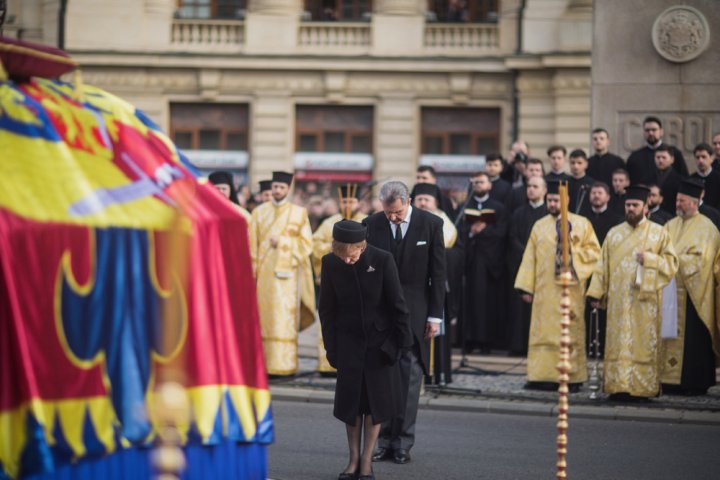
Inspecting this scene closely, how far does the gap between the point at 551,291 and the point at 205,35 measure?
21937 mm

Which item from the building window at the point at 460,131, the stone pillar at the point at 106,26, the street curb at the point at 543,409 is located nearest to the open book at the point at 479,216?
the street curb at the point at 543,409

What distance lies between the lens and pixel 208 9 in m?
34.7

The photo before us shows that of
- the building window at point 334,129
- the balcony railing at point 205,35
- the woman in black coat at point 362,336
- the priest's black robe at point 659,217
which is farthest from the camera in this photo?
the building window at point 334,129

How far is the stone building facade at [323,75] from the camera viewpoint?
3356 cm

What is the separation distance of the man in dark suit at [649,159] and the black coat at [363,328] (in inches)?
323

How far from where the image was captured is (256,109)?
34062 mm

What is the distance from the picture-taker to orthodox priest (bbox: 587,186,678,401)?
13.0m

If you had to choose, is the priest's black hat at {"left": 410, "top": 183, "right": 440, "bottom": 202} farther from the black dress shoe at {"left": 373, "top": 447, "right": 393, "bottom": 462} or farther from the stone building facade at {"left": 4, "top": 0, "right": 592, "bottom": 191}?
the stone building facade at {"left": 4, "top": 0, "right": 592, "bottom": 191}

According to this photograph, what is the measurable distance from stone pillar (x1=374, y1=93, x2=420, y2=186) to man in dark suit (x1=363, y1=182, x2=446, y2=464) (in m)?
23.4

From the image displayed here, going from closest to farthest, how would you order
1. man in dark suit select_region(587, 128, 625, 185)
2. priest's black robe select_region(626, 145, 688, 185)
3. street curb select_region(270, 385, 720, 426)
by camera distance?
street curb select_region(270, 385, 720, 426), priest's black robe select_region(626, 145, 688, 185), man in dark suit select_region(587, 128, 625, 185)

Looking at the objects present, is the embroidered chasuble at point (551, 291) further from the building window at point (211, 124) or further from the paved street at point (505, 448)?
the building window at point (211, 124)

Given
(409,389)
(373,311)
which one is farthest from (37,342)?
(409,389)

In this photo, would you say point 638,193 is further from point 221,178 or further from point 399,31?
point 399,31

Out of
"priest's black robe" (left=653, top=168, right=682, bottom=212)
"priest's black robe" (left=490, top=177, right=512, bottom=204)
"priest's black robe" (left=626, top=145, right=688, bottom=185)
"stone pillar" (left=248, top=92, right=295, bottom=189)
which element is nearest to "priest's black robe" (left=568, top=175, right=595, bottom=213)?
"priest's black robe" (left=626, top=145, right=688, bottom=185)
